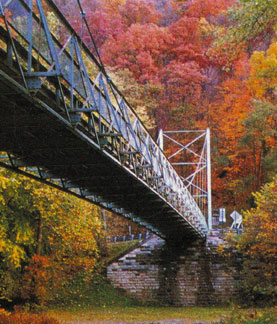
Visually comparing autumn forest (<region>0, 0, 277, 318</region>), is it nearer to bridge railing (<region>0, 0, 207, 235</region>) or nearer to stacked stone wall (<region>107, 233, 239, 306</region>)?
stacked stone wall (<region>107, 233, 239, 306</region>)

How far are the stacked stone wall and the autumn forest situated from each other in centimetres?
112

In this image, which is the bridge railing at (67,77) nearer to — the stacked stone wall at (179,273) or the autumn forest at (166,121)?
the autumn forest at (166,121)

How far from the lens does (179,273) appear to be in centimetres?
2189

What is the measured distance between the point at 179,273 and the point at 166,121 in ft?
40.9

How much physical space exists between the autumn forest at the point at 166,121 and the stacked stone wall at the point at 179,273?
1117mm

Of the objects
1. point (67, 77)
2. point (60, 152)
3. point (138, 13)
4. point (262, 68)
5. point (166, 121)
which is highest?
point (138, 13)

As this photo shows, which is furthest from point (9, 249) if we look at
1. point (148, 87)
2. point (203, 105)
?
point (203, 105)

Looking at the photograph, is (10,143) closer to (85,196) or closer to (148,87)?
(85,196)

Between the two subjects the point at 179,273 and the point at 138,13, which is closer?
the point at 179,273

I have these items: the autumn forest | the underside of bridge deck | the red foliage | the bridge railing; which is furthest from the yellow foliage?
the bridge railing

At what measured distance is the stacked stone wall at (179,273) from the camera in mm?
21312

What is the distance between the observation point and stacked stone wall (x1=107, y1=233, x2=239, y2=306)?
839 inches

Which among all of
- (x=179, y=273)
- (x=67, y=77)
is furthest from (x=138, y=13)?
(x=67, y=77)

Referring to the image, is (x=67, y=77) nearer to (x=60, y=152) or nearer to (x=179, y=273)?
(x=60, y=152)
